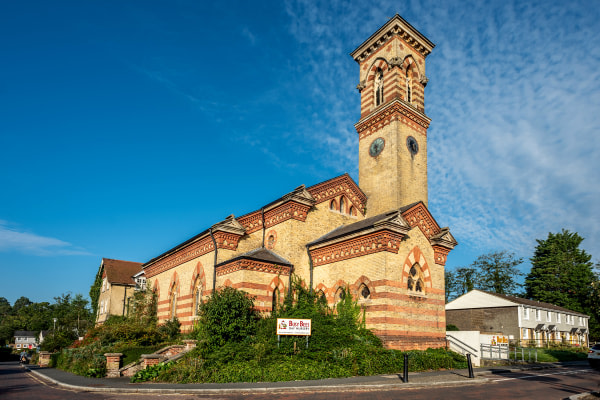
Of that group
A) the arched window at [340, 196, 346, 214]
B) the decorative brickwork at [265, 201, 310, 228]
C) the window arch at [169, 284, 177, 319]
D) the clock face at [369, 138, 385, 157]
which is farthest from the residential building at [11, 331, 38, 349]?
the clock face at [369, 138, 385, 157]

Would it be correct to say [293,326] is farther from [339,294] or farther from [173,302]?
[173,302]

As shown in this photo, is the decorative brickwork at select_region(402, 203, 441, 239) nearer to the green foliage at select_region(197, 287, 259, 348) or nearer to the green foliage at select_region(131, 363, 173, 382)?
the green foliage at select_region(197, 287, 259, 348)

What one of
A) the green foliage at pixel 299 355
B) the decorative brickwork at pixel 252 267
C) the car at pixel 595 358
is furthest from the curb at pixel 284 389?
the car at pixel 595 358

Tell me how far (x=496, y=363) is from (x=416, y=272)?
24.5 feet

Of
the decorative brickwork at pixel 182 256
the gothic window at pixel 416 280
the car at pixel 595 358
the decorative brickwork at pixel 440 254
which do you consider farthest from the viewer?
the decorative brickwork at pixel 182 256

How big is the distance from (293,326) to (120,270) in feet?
108

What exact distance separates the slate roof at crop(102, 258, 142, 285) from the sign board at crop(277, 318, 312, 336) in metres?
29.7

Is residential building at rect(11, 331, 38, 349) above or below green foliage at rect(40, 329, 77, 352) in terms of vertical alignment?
below

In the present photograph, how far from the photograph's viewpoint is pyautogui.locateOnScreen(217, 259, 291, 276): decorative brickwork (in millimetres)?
20725

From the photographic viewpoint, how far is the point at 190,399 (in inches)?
460

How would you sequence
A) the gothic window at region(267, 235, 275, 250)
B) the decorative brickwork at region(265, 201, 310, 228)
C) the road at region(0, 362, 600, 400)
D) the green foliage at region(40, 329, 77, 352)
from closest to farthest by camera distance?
the road at region(0, 362, 600, 400) → the decorative brickwork at region(265, 201, 310, 228) → the gothic window at region(267, 235, 275, 250) → the green foliage at region(40, 329, 77, 352)

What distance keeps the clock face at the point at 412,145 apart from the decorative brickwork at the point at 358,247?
30.1 feet

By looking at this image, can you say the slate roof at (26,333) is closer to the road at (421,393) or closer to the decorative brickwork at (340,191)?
the road at (421,393)

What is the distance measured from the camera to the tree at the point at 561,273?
53.8 meters
